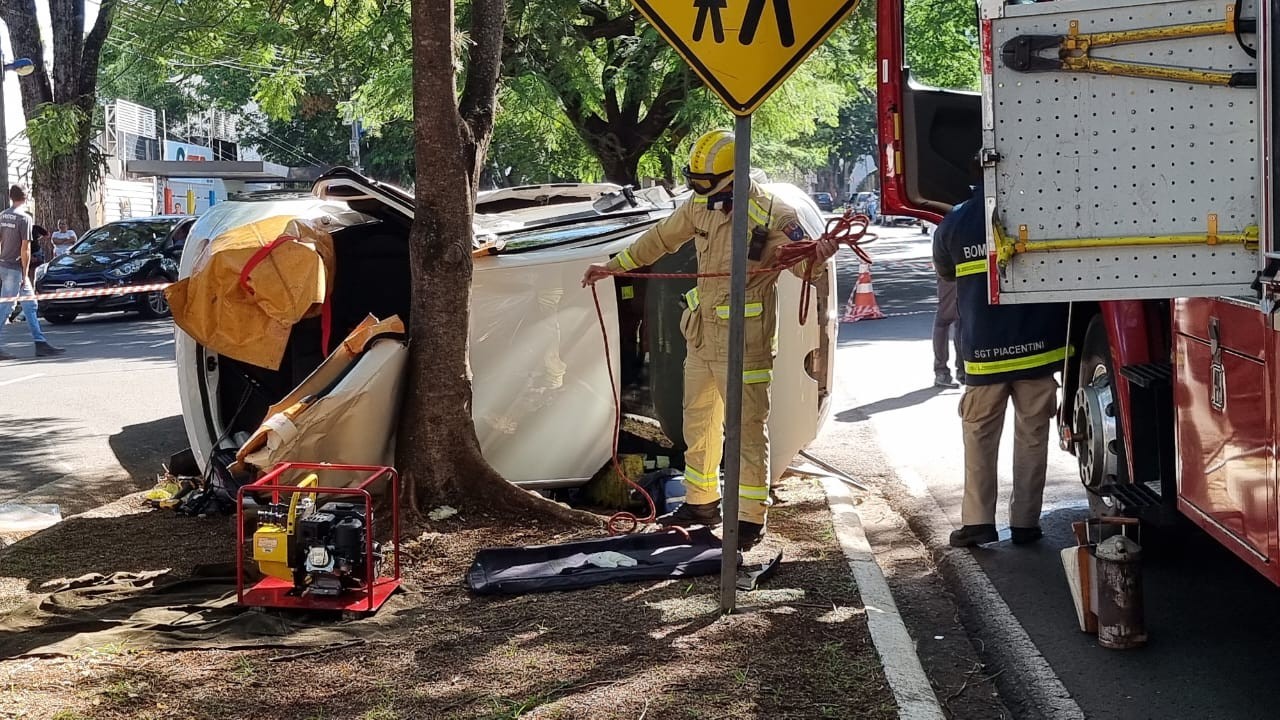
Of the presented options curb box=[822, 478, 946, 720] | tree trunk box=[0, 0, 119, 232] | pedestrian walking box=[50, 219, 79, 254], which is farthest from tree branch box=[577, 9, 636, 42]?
curb box=[822, 478, 946, 720]

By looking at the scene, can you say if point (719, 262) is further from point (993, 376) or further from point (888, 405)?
point (888, 405)

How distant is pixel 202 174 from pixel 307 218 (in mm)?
35268

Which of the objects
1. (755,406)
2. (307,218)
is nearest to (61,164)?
(307,218)

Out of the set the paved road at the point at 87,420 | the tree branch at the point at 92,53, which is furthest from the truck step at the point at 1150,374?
the tree branch at the point at 92,53

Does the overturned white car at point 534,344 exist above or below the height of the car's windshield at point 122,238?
below

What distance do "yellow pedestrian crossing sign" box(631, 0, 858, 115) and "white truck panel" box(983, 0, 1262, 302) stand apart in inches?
29.0

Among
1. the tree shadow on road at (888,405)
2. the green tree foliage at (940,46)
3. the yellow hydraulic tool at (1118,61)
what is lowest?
the tree shadow on road at (888,405)

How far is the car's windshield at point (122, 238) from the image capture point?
22.0m

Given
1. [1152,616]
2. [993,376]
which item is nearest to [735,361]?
[993,376]

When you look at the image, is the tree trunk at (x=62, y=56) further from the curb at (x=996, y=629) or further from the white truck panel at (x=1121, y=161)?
the white truck panel at (x=1121, y=161)

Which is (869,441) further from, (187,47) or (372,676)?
(187,47)

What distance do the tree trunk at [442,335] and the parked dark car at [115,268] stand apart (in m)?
15.6

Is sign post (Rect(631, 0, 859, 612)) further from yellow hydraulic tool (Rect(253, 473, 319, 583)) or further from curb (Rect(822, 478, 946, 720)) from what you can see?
yellow hydraulic tool (Rect(253, 473, 319, 583))

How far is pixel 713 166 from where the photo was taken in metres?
6.27
